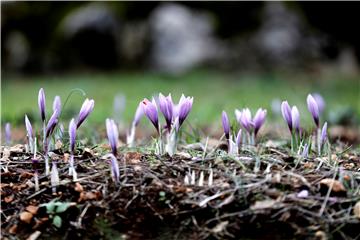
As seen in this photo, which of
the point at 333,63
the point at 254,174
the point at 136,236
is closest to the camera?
the point at 136,236

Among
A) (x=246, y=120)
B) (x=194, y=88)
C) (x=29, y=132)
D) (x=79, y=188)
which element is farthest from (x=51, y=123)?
(x=194, y=88)

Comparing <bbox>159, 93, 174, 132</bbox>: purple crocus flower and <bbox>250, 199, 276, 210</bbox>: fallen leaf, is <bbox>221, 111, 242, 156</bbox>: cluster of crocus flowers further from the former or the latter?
<bbox>250, 199, 276, 210</bbox>: fallen leaf

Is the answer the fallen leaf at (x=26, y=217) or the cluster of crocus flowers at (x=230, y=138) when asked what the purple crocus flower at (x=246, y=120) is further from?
the fallen leaf at (x=26, y=217)

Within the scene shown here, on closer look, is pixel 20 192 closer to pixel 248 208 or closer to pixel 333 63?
pixel 248 208

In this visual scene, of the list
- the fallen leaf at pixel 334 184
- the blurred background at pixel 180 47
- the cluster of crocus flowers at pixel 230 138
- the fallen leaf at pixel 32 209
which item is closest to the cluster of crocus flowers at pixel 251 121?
the cluster of crocus flowers at pixel 230 138

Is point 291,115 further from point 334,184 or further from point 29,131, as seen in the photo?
point 29,131

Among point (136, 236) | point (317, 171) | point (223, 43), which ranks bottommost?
point (136, 236)

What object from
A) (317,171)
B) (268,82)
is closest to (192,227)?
(317,171)
